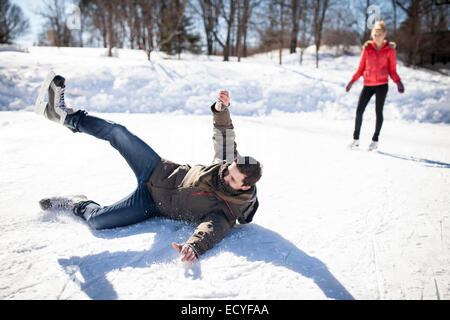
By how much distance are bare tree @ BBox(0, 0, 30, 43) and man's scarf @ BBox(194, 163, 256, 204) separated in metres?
24.5

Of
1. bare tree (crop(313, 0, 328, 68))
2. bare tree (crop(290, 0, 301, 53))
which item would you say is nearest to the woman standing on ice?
bare tree (crop(313, 0, 328, 68))

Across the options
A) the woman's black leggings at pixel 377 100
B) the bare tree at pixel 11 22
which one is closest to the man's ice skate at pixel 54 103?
the woman's black leggings at pixel 377 100

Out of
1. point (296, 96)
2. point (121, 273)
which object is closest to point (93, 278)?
point (121, 273)

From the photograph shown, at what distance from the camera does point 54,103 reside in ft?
6.91

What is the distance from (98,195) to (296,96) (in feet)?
21.0

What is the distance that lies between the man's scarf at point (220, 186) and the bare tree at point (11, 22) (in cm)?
2450

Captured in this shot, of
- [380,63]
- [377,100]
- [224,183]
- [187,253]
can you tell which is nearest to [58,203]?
[187,253]

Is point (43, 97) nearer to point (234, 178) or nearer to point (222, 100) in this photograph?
point (222, 100)

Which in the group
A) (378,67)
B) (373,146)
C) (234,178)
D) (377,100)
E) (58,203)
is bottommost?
(58,203)

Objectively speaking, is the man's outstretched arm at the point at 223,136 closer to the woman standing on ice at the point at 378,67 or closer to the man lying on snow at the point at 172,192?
the man lying on snow at the point at 172,192

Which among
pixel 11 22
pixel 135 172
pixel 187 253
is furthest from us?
pixel 11 22

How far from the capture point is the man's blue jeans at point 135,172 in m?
1.81

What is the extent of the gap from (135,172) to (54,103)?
884 millimetres

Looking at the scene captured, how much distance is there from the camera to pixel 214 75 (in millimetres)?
8305
